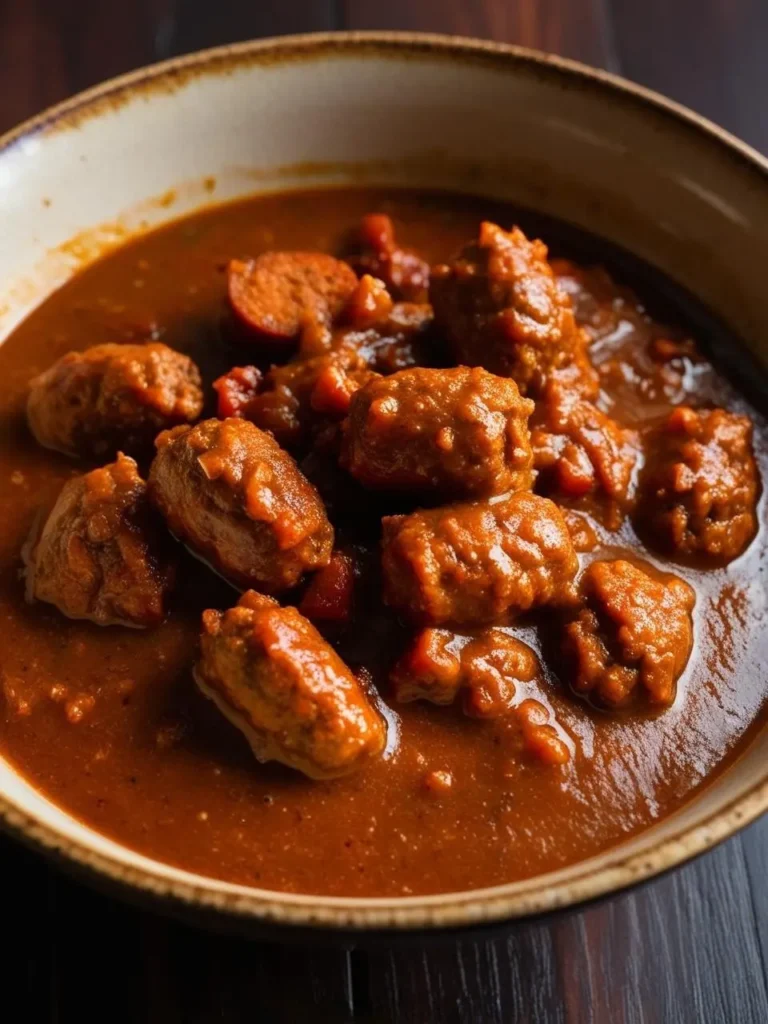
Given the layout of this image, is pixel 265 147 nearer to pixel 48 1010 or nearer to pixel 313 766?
pixel 313 766

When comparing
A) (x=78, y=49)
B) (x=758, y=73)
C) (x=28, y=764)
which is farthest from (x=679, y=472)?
(x=78, y=49)

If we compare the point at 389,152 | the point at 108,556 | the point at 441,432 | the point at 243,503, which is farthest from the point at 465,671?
the point at 389,152

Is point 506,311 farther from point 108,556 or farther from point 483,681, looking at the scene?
point 108,556

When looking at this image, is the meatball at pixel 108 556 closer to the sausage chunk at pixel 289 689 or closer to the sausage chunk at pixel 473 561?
the sausage chunk at pixel 289 689

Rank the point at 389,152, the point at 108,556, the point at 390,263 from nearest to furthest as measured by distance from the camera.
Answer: the point at 108,556, the point at 390,263, the point at 389,152

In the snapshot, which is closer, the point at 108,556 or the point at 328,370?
the point at 108,556

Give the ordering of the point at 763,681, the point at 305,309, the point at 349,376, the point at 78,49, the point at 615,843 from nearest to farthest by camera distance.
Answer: the point at 615,843
the point at 763,681
the point at 349,376
the point at 305,309
the point at 78,49

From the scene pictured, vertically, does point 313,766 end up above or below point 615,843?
below
